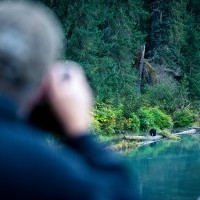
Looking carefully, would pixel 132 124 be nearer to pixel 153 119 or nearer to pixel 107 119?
pixel 107 119

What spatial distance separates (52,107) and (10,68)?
0.18 metres

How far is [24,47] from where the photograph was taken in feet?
3.87

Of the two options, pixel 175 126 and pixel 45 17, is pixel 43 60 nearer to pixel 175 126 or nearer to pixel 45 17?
pixel 45 17

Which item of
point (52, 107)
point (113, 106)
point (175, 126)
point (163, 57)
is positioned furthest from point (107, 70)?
point (52, 107)

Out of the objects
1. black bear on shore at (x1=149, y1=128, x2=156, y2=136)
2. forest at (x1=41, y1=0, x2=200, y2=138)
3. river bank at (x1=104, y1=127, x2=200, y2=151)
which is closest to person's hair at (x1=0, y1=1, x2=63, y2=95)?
forest at (x1=41, y1=0, x2=200, y2=138)

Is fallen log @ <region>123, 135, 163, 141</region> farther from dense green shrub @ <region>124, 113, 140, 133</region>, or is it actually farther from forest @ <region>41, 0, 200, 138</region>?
dense green shrub @ <region>124, 113, 140, 133</region>

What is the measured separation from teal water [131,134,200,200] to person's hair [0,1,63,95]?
489 inches

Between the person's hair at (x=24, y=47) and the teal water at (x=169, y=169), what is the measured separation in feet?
40.8

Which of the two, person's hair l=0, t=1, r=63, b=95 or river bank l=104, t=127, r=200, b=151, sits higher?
river bank l=104, t=127, r=200, b=151

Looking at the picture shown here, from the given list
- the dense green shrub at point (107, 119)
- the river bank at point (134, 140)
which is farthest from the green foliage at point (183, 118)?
the dense green shrub at point (107, 119)

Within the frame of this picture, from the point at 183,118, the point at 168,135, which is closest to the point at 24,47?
the point at 168,135

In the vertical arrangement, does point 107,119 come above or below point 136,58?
below

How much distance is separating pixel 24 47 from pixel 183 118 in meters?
30.1

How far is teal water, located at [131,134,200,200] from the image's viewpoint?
14125 mm
